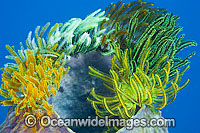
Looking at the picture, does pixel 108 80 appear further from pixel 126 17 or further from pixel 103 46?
pixel 126 17

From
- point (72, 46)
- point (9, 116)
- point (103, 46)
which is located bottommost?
point (9, 116)

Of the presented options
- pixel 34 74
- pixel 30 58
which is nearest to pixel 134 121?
pixel 34 74

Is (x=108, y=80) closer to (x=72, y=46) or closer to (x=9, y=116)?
(x=72, y=46)

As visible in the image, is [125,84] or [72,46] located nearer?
[125,84]

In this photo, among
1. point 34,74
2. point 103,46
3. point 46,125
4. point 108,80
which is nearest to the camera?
point 46,125

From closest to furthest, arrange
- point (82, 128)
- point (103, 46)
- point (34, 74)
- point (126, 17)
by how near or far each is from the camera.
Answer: point (34, 74)
point (82, 128)
point (103, 46)
point (126, 17)

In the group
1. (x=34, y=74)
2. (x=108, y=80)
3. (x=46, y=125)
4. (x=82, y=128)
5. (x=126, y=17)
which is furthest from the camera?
(x=126, y=17)

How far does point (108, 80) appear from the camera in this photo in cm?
333

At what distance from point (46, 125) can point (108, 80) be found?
1.20 m

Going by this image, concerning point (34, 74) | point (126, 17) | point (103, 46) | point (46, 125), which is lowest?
point (46, 125)

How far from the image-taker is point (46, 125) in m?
2.65

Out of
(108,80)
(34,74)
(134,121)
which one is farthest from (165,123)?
(34,74)

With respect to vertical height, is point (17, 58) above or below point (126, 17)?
below

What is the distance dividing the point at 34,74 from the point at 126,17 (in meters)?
2.22
